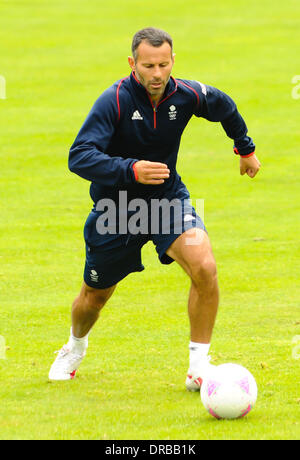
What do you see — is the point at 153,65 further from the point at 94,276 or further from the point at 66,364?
the point at 66,364

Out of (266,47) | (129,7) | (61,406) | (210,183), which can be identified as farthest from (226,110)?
(129,7)

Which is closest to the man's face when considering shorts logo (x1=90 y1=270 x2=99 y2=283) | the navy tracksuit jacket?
the navy tracksuit jacket

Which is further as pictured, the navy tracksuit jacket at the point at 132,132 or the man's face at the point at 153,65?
the man's face at the point at 153,65

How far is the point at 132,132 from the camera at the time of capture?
23.2 ft

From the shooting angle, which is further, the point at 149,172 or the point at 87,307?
the point at 87,307

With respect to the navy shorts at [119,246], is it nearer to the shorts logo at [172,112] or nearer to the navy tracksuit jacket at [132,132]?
the navy tracksuit jacket at [132,132]

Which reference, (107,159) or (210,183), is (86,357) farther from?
(210,183)

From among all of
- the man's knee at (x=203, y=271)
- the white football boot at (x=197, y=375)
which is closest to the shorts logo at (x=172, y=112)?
the man's knee at (x=203, y=271)

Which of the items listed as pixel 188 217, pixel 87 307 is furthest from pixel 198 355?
pixel 87 307

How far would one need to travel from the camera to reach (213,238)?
1370 cm

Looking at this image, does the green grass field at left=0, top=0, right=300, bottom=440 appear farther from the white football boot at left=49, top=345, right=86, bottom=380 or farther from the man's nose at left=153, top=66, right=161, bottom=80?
the man's nose at left=153, top=66, right=161, bottom=80

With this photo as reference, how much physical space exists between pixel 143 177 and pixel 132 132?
0.65 m

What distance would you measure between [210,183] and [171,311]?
7306mm

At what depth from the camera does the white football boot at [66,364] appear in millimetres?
7641
